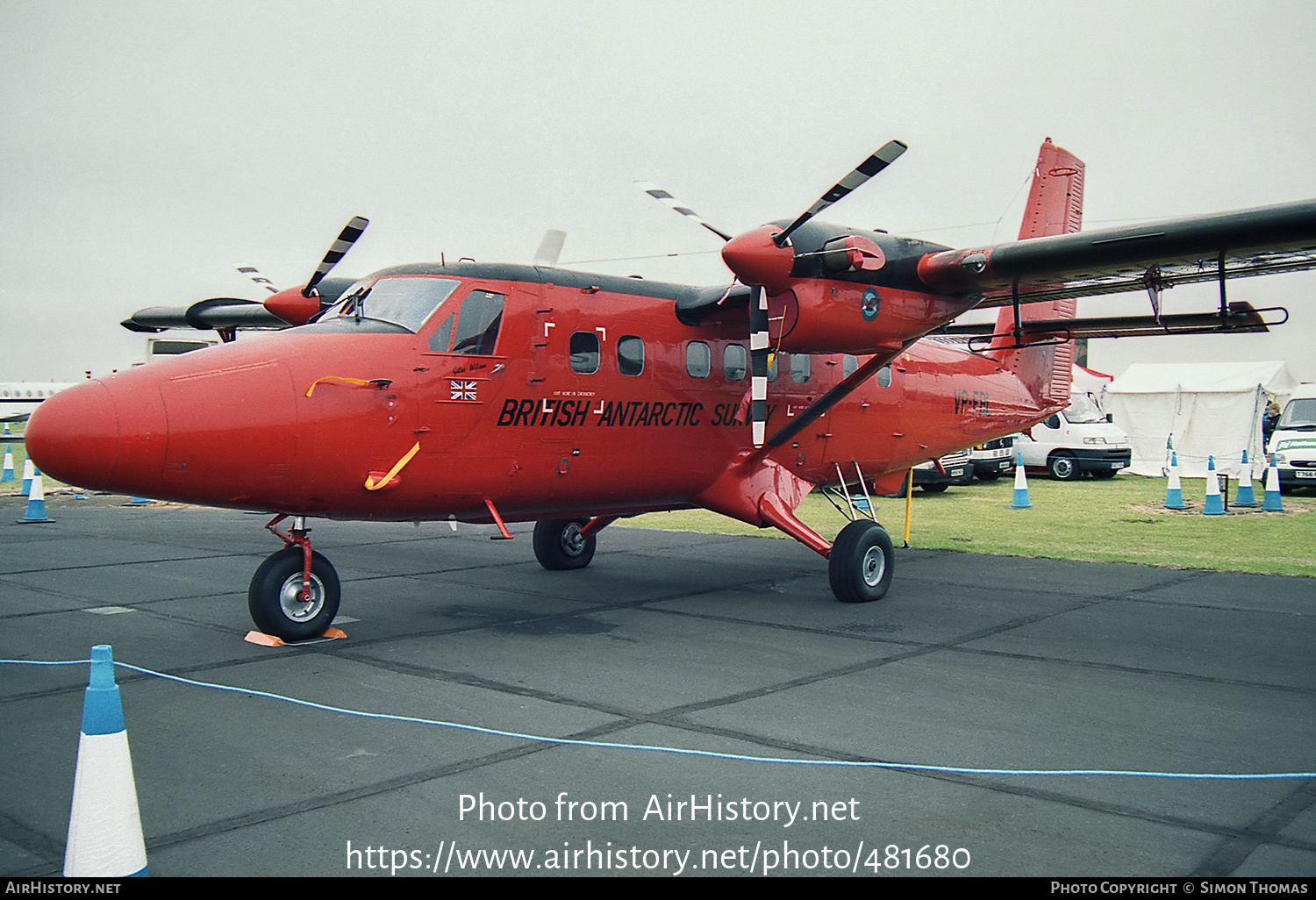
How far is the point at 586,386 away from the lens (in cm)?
923

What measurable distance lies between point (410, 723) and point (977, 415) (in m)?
9.81

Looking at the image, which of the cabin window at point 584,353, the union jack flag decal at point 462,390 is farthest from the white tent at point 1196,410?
the union jack flag decal at point 462,390

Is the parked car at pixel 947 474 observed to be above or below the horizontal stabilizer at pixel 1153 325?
below

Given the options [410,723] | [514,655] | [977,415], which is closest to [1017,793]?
[410,723]

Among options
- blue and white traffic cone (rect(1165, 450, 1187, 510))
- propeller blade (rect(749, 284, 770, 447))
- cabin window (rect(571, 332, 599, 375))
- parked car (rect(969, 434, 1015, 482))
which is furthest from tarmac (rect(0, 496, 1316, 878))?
parked car (rect(969, 434, 1015, 482))

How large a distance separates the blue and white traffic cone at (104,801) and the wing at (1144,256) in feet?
27.0

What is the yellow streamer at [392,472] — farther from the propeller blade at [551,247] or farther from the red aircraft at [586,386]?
the propeller blade at [551,247]

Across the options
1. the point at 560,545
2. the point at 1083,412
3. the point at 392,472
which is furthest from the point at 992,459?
the point at 392,472

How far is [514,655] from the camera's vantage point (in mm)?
7883

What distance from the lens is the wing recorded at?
7.92 m

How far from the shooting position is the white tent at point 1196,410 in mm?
27281

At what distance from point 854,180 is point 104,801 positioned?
296 inches

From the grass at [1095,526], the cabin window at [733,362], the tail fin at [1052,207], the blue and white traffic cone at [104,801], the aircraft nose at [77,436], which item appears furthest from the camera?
the tail fin at [1052,207]

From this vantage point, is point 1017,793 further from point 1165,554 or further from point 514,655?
point 1165,554
